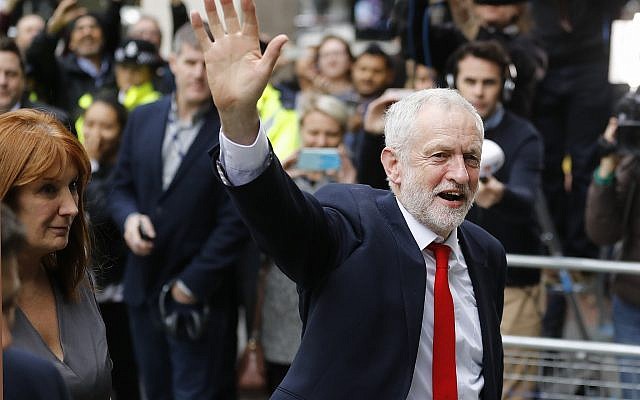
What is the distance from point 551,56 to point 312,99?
1.60 meters

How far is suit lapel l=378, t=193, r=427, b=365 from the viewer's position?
11.1ft

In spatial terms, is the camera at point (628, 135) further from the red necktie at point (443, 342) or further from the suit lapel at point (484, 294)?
the red necktie at point (443, 342)

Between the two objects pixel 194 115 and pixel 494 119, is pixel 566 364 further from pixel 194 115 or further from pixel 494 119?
pixel 194 115

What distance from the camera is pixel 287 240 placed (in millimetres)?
3164

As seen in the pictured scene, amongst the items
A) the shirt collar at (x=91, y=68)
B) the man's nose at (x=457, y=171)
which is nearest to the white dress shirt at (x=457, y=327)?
the man's nose at (x=457, y=171)

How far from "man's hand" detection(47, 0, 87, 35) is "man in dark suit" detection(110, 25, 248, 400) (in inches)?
113

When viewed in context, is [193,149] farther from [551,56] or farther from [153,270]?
[551,56]

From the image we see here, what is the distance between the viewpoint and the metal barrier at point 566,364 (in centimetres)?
507

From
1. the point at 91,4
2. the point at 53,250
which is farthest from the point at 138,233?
the point at 91,4

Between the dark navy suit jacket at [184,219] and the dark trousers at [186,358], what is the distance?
0.14m

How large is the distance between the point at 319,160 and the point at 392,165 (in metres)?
2.40

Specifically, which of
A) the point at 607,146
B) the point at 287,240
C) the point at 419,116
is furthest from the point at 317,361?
the point at 607,146

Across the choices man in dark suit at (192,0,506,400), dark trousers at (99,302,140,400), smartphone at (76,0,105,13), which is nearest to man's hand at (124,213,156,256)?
dark trousers at (99,302,140,400)

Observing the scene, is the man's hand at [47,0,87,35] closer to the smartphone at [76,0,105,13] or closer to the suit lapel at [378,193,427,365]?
the smartphone at [76,0,105,13]
